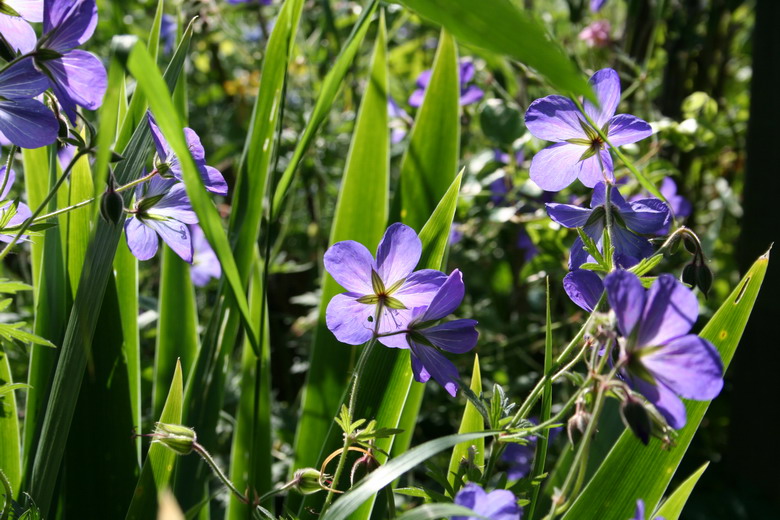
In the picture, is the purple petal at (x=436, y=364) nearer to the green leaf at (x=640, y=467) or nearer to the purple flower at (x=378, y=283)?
the purple flower at (x=378, y=283)

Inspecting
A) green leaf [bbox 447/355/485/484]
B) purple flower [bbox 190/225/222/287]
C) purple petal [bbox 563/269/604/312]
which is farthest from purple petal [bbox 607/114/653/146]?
purple flower [bbox 190/225/222/287]

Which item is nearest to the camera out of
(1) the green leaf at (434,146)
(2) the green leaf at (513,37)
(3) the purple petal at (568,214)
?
(2) the green leaf at (513,37)

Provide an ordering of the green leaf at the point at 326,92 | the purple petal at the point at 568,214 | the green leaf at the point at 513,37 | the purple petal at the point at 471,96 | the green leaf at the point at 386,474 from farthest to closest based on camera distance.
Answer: the purple petal at the point at 471,96, the green leaf at the point at 326,92, the purple petal at the point at 568,214, the green leaf at the point at 386,474, the green leaf at the point at 513,37

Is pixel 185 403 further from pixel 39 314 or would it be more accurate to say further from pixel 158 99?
pixel 158 99

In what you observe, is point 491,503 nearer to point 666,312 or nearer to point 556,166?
point 666,312

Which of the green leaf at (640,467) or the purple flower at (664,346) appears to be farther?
the green leaf at (640,467)

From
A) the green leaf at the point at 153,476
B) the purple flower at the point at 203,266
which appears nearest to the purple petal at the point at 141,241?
the green leaf at the point at 153,476

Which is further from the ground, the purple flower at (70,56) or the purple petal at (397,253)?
the purple flower at (70,56)
